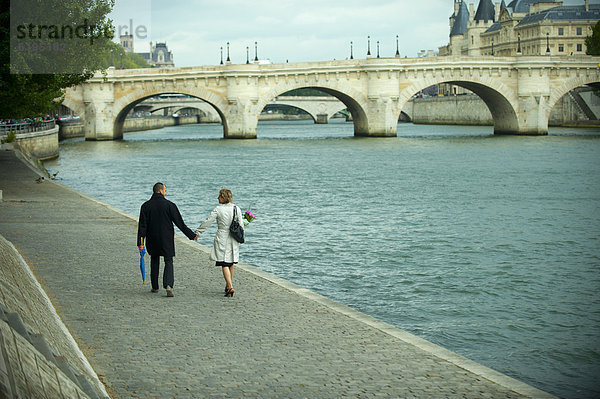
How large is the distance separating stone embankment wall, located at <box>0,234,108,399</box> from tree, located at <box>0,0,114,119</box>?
17.9 metres

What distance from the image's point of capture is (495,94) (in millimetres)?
73875

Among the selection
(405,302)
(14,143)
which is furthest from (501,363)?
(14,143)

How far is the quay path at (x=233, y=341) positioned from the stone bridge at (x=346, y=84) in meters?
56.9

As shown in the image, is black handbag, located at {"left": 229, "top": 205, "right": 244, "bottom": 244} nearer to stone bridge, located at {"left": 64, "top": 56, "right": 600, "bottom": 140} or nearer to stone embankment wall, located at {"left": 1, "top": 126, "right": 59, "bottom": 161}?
stone embankment wall, located at {"left": 1, "top": 126, "right": 59, "bottom": 161}

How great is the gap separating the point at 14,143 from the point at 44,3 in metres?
15.5

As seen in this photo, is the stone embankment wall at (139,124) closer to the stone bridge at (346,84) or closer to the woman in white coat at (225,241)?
the stone bridge at (346,84)

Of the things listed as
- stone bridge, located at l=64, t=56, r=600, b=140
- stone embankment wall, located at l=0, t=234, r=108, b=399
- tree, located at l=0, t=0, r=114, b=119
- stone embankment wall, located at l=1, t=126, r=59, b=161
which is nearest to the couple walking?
stone embankment wall, located at l=0, t=234, r=108, b=399

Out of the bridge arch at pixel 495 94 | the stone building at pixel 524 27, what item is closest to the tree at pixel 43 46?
the bridge arch at pixel 495 94

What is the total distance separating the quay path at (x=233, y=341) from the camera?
7.89 meters

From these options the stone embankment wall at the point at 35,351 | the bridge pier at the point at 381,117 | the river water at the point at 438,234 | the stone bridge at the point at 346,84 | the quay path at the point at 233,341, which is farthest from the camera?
the bridge pier at the point at 381,117

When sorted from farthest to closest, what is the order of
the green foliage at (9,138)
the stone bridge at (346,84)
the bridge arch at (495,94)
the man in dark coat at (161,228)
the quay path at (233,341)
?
the bridge arch at (495,94), the stone bridge at (346,84), the green foliage at (9,138), the man in dark coat at (161,228), the quay path at (233,341)

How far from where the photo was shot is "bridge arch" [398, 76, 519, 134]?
72062mm

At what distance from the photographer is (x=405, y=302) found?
14.1 metres

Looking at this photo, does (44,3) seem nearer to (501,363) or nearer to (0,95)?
(0,95)
